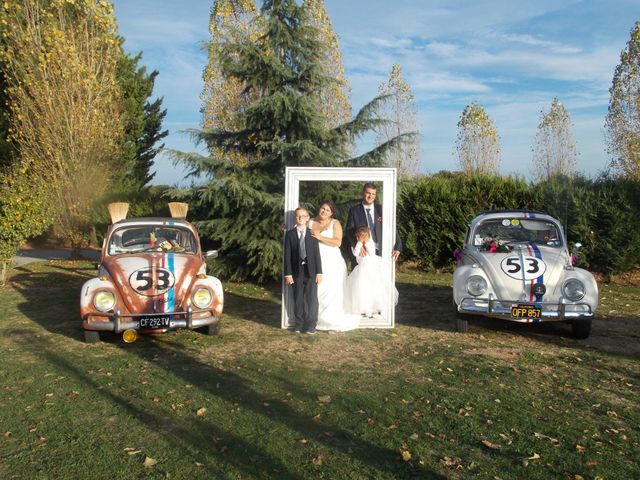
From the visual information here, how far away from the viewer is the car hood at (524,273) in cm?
768

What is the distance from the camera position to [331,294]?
8.33 m

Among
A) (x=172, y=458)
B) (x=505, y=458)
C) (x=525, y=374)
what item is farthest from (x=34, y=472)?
(x=525, y=374)

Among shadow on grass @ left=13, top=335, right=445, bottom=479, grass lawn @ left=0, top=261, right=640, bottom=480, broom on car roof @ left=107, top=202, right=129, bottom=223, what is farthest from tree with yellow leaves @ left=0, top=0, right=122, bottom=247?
shadow on grass @ left=13, top=335, right=445, bottom=479

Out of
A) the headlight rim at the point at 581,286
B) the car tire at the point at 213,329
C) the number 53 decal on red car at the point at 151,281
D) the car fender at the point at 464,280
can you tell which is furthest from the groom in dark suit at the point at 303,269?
the headlight rim at the point at 581,286

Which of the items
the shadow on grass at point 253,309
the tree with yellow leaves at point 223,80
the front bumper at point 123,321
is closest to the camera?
the front bumper at point 123,321

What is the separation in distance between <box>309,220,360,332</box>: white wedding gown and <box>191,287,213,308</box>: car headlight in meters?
1.67

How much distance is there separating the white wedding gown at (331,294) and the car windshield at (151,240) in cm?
197

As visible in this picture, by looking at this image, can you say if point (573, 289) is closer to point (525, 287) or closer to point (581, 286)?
point (581, 286)

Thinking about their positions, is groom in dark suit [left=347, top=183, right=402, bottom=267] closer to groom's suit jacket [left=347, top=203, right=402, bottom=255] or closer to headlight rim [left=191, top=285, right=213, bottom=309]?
groom's suit jacket [left=347, top=203, right=402, bottom=255]

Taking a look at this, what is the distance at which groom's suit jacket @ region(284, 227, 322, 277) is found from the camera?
812 centimetres

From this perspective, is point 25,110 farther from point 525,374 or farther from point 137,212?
point 525,374

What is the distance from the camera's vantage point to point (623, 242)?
13.3m

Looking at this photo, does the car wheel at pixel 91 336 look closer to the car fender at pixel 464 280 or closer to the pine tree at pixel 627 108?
the car fender at pixel 464 280

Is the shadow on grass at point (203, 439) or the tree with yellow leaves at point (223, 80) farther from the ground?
the tree with yellow leaves at point (223, 80)
